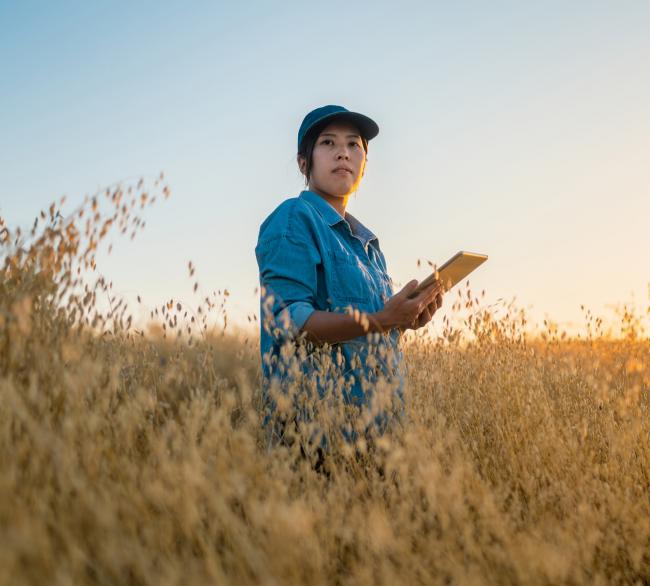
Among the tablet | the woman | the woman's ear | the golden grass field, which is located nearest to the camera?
the golden grass field

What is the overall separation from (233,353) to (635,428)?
239cm

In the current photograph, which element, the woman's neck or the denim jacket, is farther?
the woman's neck

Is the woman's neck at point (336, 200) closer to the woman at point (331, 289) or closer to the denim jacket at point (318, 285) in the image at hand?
the woman at point (331, 289)

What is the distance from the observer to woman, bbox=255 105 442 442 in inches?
80.6

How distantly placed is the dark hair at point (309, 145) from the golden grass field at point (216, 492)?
3.67ft

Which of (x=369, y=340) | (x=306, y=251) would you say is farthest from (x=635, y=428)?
(x=306, y=251)

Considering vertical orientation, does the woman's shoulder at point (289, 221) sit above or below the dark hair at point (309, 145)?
below

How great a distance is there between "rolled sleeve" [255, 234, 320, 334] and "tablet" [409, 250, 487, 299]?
0.40 m

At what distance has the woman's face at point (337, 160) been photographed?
2.78 m

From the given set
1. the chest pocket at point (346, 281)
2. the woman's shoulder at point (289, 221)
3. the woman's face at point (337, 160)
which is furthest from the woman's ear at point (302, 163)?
the chest pocket at point (346, 281)

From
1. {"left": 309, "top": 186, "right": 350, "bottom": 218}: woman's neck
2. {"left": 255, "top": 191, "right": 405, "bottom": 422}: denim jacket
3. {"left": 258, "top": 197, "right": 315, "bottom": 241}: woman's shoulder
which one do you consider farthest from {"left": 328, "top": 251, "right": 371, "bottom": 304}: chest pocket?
{"left": 309, "top": 186, "right": 350, "bottom": 218}: woman's neck

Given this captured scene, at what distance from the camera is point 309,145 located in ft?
9.56

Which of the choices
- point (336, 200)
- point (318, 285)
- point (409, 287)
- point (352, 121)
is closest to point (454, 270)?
point (409, 287)

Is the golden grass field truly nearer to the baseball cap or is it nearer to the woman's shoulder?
the woman's shoulder
